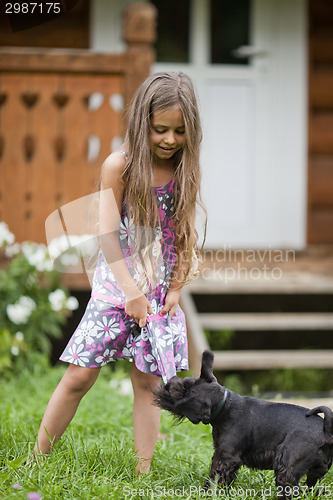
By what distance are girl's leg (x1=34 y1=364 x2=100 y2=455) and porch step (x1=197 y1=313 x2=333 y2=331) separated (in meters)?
2.23

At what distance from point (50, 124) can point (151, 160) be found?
102 inches

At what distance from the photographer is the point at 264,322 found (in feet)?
15.1

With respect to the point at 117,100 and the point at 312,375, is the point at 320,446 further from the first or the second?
the point at 117,100

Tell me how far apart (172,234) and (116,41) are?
Result: 4.10m

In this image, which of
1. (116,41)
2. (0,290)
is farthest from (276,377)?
(116,41)

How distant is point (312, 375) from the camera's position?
462 cm

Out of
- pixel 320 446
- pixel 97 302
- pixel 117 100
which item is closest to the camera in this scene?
pixel 320 446

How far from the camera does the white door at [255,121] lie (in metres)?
6.11

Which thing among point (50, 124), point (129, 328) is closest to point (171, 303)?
point (129, 328)

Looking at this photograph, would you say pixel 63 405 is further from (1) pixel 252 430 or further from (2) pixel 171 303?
(1) pixel 252 430

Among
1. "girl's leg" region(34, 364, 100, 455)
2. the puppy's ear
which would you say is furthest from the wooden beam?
the puppy's ear

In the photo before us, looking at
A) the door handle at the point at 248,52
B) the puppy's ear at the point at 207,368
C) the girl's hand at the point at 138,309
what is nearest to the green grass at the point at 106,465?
the puppy's ear at the point at 207,368

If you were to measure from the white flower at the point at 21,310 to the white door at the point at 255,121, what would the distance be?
2371mm

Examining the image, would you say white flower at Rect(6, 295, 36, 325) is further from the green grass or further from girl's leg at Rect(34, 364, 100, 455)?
girl's leg at Rect(34, 364, 100, 455)
